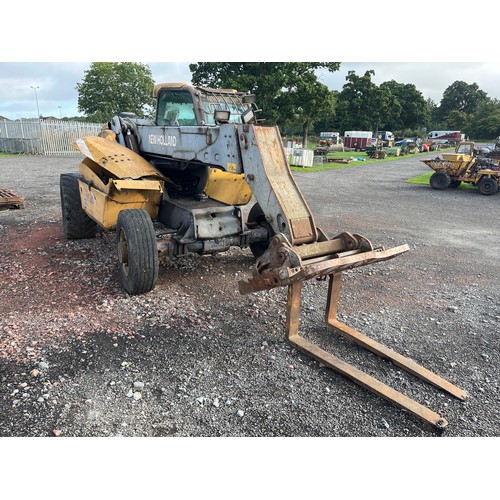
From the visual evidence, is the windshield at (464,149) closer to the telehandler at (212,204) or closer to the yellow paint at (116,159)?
the telehandler at (212,204)

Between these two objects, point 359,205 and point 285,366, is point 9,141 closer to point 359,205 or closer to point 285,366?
point 359,205

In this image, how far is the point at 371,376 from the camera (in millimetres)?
3578

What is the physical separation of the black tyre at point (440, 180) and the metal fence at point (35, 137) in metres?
20.1

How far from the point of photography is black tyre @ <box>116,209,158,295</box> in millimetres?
4676

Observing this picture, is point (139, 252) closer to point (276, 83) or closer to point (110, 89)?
point (276, 83)

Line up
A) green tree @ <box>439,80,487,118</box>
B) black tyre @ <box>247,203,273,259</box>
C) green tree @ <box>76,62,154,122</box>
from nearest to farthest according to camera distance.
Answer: black tyre @ <box>247,203,273,259</box>
green tree @ <box>76,62,154,122</box>
green tree @ <box>439,80,487,118</box>

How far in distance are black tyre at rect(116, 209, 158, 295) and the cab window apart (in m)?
1.52

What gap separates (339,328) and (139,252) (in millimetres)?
2299

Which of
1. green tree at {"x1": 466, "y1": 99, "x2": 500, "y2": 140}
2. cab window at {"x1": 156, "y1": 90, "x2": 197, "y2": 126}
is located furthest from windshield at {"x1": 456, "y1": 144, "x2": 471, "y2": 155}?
green tree at {"x1": 466, "y1": 99, "x2": 500, "y2": 140}

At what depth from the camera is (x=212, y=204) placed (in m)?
5.93

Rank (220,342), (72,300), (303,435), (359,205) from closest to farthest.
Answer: (303,435) → (220,342) → (72,300) → (359,205)

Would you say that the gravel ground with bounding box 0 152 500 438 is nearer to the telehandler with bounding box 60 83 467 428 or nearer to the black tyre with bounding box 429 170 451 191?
the telehandler with bounding box 60 83 467 428

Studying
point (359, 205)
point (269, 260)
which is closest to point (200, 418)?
point (269, 260)

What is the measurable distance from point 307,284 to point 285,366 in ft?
6.60
